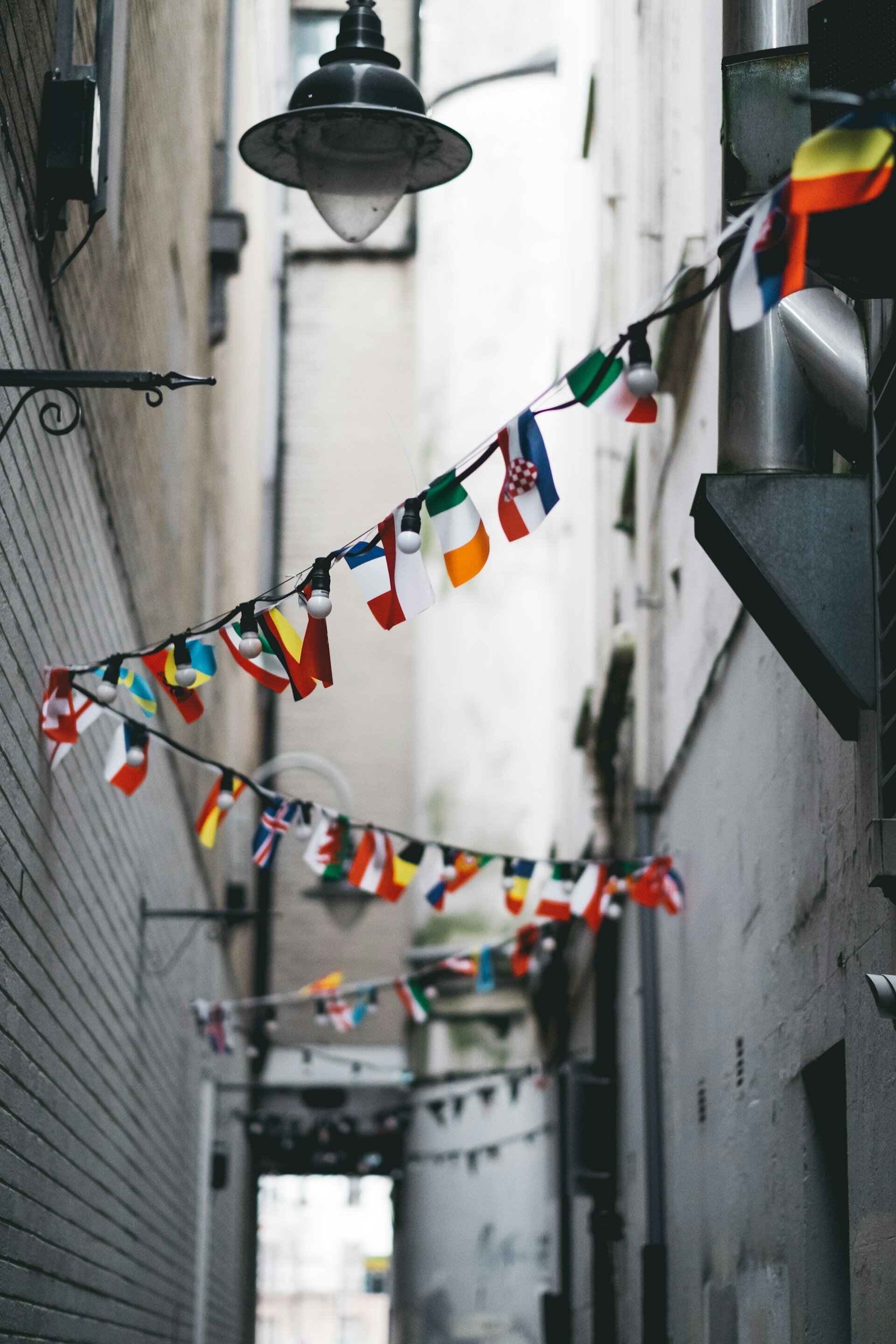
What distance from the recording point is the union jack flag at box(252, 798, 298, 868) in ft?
25.5

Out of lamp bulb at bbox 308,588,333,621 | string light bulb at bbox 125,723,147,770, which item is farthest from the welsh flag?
lamp bulb at bbox 308,588,333,621

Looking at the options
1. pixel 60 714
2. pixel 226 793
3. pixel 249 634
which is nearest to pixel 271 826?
pixel 226 793

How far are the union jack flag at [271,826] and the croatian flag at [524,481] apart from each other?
311 centimetres

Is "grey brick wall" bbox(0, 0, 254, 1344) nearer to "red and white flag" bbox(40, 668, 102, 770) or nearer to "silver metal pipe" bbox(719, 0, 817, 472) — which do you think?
"red and white flag" bbox(40, 668, 102, 770)

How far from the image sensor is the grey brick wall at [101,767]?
5.76 meters

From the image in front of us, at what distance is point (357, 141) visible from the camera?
18.6 ft

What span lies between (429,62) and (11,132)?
58.4 feet

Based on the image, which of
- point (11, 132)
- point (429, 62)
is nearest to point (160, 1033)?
point (11, 132)

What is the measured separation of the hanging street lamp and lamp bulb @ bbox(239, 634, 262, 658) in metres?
1.34

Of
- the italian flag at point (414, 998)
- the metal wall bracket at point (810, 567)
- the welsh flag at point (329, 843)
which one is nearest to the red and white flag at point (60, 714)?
the welsh flag at point (329, 843)

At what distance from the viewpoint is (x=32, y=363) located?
5.82 m

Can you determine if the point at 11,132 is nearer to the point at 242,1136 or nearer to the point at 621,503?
the point at 621,503

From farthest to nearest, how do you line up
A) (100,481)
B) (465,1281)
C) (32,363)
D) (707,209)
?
(465,1281) < (707,209) < (100,481) < (32,363)

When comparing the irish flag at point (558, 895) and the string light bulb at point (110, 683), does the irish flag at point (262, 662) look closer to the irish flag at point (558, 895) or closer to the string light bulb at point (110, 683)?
the string light bulb at point (110, 683)
